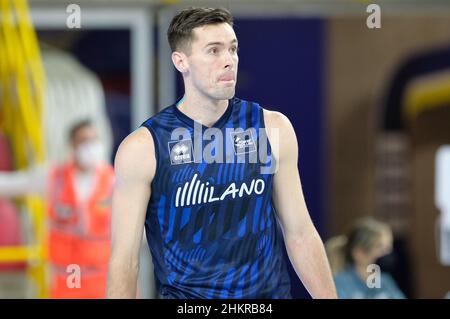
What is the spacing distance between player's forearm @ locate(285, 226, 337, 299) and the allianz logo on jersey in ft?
0.59

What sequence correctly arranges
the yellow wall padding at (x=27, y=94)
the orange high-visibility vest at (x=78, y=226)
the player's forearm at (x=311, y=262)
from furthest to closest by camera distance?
the yellow wall padding at (x=27, y=94) → the orange high-visibility vest at (x=78, y=226) → the player's forearm at (x=311, y=262)

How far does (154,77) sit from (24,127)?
82cm

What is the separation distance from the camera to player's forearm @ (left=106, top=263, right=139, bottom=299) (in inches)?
104

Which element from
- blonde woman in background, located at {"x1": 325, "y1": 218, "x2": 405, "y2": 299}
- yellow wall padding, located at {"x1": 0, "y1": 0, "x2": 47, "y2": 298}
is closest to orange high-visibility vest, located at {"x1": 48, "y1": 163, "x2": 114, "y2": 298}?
yellow wall padding, located at {"x1": 0, "y1": 0, "x2": 47, "y2": 298}

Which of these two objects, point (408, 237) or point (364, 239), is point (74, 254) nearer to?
point (364, 239)

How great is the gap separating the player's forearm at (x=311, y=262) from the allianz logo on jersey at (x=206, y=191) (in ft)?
0.59

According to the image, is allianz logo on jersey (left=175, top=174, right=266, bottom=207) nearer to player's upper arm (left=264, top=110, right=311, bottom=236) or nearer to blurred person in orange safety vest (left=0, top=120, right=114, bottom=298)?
player's upper arm (left=264, top=110, right=311, bottom=236)

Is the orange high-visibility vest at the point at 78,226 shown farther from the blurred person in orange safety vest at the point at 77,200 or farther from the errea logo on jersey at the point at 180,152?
the errea logo on jersey at the point at 180,152

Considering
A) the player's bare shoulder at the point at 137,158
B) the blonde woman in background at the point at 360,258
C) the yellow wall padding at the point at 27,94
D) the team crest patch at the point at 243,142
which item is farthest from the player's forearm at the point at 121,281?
Answer: the yellow wall padding at the point at 27,94

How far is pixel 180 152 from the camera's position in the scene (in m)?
2.67

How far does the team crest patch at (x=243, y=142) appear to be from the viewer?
8.85ft

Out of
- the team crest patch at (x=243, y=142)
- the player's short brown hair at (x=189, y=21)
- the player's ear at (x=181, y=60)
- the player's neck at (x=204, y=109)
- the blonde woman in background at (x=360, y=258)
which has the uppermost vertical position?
the player's short brown hair at (x=189, y=21)

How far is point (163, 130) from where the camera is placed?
2699 mm

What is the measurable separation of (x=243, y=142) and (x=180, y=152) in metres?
0.17
